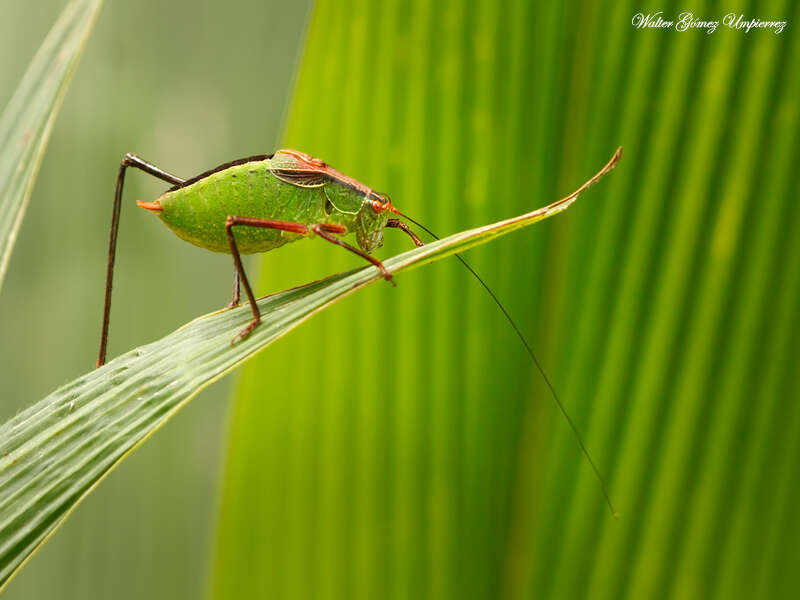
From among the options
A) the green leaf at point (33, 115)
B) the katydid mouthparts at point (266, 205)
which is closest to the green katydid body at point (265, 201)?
the katydid mouthparts at point (266, 205)

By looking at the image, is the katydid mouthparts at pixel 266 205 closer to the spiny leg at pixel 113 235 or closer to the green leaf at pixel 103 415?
the spiny leg at pixel 113 235

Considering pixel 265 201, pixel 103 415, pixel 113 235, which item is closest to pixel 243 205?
pixel 265 201

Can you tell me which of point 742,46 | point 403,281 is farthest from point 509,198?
point 742,46

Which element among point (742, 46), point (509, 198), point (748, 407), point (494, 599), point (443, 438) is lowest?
point (494, 599)

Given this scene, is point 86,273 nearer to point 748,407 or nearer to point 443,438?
point 443,438

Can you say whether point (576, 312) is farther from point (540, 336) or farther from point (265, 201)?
point (265, 201)

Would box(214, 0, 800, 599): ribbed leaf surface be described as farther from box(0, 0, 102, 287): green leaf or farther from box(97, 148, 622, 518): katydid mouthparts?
box(0, 0, 102, 287): green leaf
